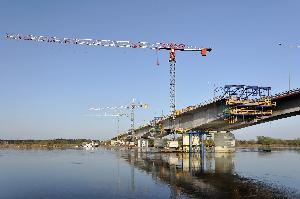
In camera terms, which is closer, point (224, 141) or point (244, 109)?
point (244, 109)

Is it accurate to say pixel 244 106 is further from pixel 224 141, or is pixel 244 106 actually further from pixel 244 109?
pixel 224 141

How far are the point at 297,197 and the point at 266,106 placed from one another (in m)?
40.5

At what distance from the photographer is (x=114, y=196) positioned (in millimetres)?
48625

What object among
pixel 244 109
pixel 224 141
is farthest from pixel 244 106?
pixel 224 141

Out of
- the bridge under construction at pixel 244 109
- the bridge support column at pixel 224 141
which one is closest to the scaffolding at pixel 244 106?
the bridge under construction at pixel 244 109

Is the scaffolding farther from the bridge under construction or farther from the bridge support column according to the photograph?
the bridge support column

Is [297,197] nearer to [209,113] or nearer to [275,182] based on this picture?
[275,182]

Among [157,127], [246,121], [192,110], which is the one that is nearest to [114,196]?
[246,121]

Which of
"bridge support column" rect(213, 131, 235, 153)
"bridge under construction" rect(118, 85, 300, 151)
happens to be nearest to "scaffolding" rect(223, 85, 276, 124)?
"bridge under construction" rect(118, 85, 300, 151)

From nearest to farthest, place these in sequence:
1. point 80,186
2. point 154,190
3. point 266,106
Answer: point 154,190 → point 80,186 → point 266,106

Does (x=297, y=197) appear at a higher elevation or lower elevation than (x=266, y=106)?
lower

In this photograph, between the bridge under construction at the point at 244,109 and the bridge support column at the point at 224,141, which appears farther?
the bridge support column at the point at 224,141

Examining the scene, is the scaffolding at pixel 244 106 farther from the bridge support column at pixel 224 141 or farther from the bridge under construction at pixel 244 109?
the bridge support column at pixel 224 141

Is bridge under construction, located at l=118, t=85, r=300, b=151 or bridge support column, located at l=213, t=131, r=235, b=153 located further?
bridge support column, located at l=213, t=131, r=235, b=153
